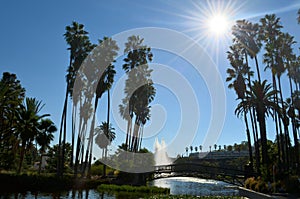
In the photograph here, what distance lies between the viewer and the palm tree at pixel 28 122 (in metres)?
35.9

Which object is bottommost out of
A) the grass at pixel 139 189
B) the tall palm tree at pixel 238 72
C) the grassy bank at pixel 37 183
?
the grass at pixel 139 189

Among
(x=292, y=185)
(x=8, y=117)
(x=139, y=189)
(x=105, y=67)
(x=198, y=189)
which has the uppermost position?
(x=105, y=67)

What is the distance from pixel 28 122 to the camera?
36594mm

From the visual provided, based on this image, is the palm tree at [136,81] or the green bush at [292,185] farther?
the palm tree at [136,81]

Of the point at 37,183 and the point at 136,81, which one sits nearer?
the point at 37,183

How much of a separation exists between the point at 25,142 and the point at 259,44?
103 feet

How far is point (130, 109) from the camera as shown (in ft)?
152

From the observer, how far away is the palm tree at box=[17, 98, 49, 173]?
1412 inches

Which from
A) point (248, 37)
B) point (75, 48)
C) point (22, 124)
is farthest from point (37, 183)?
point (248, 37)

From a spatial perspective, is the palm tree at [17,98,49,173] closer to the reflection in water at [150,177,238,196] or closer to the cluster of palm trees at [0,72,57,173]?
the cluster of palm trees at [0,72,57,173]

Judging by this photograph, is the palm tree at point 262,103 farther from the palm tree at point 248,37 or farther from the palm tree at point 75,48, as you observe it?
the palm tree at point 75,48

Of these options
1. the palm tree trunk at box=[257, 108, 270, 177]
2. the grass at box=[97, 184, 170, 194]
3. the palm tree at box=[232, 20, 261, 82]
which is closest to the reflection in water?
the grass at box=[97, 184, 170, 194]

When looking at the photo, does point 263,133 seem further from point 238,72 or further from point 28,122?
point 28,122

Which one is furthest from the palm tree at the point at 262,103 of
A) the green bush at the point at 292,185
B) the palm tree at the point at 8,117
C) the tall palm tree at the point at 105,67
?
the palm tree at the point at 8,117
